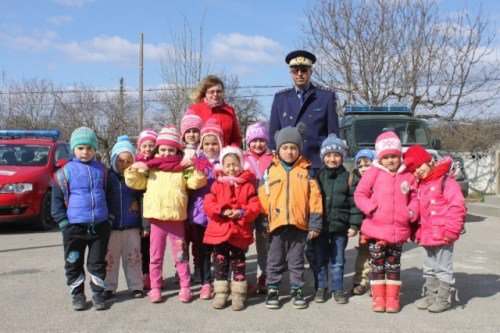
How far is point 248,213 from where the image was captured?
180 inches

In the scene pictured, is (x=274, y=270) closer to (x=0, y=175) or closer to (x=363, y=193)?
(x=363, y=193)

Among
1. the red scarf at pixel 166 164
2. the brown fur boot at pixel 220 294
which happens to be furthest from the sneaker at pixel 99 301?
the red scarf at pixel 166 164

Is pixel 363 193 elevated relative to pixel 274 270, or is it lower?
elevated

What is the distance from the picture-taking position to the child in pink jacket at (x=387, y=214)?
178 inches

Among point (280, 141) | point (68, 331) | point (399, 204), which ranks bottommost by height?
point (68, 331)

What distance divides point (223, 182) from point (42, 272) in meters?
2.86

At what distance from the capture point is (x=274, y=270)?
4.66 m

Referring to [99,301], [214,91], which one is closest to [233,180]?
[214,91]

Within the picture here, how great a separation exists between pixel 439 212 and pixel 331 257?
1108 mm

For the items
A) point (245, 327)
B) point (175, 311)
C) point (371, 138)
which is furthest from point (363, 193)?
point (371, 138)

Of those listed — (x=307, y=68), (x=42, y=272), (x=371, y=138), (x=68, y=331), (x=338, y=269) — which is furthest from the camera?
(x=371, y=138)

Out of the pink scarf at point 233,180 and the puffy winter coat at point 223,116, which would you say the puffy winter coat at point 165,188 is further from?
the puffy winter coat at point 223,116

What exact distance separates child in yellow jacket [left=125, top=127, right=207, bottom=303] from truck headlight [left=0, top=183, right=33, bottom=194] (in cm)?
499

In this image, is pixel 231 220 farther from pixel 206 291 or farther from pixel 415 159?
pixel 415 159
